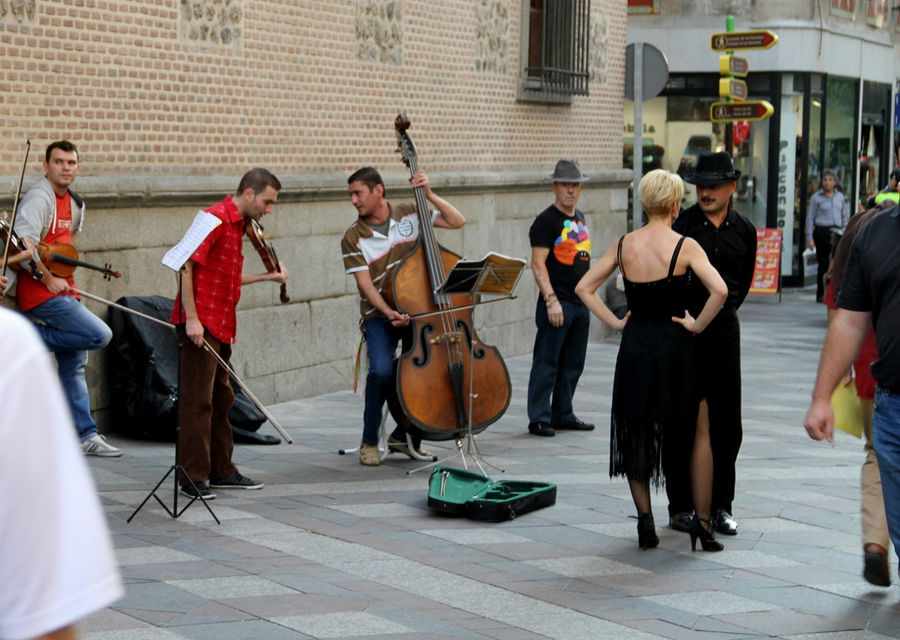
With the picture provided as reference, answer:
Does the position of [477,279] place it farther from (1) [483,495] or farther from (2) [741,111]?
(2) [741,111]

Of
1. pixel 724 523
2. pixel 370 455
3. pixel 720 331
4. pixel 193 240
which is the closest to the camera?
pixel 720 331

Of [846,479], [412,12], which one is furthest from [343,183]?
[846,479]

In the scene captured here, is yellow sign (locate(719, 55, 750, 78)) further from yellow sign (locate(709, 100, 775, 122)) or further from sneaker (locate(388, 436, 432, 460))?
sneaker (locate(388, 436, 432, 460))

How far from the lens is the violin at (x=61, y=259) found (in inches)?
321

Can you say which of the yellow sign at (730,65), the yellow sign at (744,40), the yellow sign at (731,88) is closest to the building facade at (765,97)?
the yellow sign at (731,88)

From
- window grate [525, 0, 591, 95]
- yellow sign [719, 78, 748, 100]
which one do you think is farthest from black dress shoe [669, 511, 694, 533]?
yellow sign [719, 78, 748, 100]

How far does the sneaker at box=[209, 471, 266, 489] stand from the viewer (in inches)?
304

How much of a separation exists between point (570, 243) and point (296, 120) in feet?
9.11

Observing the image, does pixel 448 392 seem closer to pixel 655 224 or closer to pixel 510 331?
pixel 655 224

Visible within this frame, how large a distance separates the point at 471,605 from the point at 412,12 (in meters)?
8.51

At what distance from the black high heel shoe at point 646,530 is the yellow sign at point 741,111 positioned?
11552 mm

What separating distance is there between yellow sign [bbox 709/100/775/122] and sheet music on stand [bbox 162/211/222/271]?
37.1 ft

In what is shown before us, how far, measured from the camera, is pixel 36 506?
4.13ft

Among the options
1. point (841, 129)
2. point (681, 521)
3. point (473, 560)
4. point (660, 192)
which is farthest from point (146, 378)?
point (841, 129)
